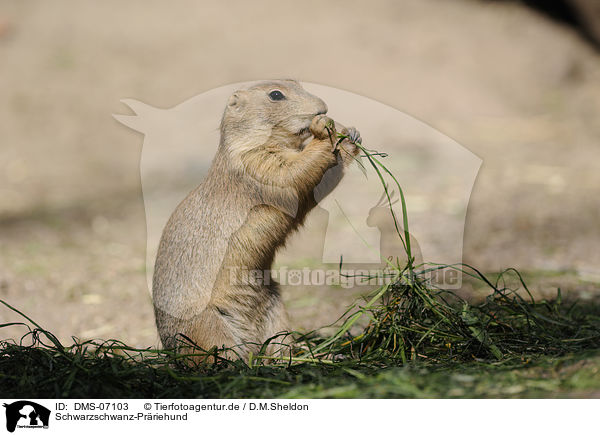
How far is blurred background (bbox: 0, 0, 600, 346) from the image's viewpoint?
729 centimetres

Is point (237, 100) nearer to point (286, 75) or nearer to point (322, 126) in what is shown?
point (322, 126)

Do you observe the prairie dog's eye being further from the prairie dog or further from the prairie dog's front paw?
the prairie dog's front paw

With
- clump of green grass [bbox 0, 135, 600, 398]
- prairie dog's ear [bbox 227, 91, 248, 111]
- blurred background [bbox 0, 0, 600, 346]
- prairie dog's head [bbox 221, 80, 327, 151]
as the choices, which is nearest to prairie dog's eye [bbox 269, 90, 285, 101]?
prairie dog's head [bbox 221, 80, 327, 151]

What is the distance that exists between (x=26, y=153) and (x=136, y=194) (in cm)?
247

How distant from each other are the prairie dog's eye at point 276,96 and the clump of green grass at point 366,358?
76cm

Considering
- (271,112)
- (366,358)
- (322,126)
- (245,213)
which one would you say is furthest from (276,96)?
(366,358)

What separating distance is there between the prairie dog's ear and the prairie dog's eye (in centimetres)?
17

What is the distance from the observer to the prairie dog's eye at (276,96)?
3820mm

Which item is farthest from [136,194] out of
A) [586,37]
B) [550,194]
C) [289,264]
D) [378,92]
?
[586,37]

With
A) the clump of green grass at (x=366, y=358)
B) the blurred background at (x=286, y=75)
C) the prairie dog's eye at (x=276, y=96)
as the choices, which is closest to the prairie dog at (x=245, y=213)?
the prairie dog's eye at (x=276, y=96)

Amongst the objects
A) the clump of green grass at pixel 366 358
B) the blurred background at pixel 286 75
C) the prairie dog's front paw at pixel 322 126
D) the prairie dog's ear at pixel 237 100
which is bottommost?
the clump of green grass at pixel 366 358

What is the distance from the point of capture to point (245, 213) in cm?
379

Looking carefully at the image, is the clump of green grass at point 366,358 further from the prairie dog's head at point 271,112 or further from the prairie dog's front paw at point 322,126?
the prairie dog's head at point 271,112

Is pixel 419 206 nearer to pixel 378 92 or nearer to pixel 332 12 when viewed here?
pixel 378 92
